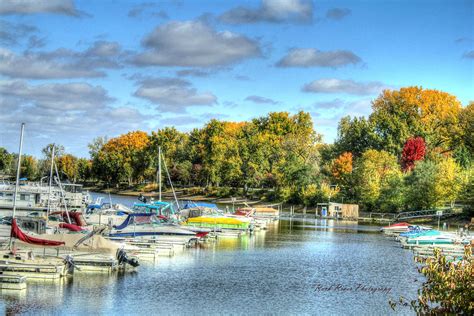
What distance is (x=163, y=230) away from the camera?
201ft

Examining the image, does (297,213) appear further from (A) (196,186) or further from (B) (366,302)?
(B) (366,302)

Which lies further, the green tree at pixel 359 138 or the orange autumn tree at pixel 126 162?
the orange autumn tree at pixel 126 162

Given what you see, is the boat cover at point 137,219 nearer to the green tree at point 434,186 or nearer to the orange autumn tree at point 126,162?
the green tree at point 434,186

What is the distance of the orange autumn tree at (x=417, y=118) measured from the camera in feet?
441

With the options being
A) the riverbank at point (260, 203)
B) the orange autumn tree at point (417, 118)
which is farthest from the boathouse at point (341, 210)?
the orange autumn tree at point (417, 118)

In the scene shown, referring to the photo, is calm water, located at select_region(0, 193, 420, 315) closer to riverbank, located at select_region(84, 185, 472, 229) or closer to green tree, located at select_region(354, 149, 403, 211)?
riverbank, located at select_region(84, 185, 472, 229)

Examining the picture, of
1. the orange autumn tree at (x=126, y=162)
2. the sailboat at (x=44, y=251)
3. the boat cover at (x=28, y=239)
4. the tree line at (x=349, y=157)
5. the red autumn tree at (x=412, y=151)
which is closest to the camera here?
the sailboat at (x=44, y=251)

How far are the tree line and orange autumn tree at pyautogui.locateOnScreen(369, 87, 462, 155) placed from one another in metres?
0.19

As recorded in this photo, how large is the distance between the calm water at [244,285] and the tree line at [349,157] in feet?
142

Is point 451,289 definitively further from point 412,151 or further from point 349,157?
point 349,157

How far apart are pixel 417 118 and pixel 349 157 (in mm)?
17857

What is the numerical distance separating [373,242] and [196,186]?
106884 millimetres

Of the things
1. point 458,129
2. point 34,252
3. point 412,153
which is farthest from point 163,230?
point 458,129

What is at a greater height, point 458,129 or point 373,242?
point 458,129
